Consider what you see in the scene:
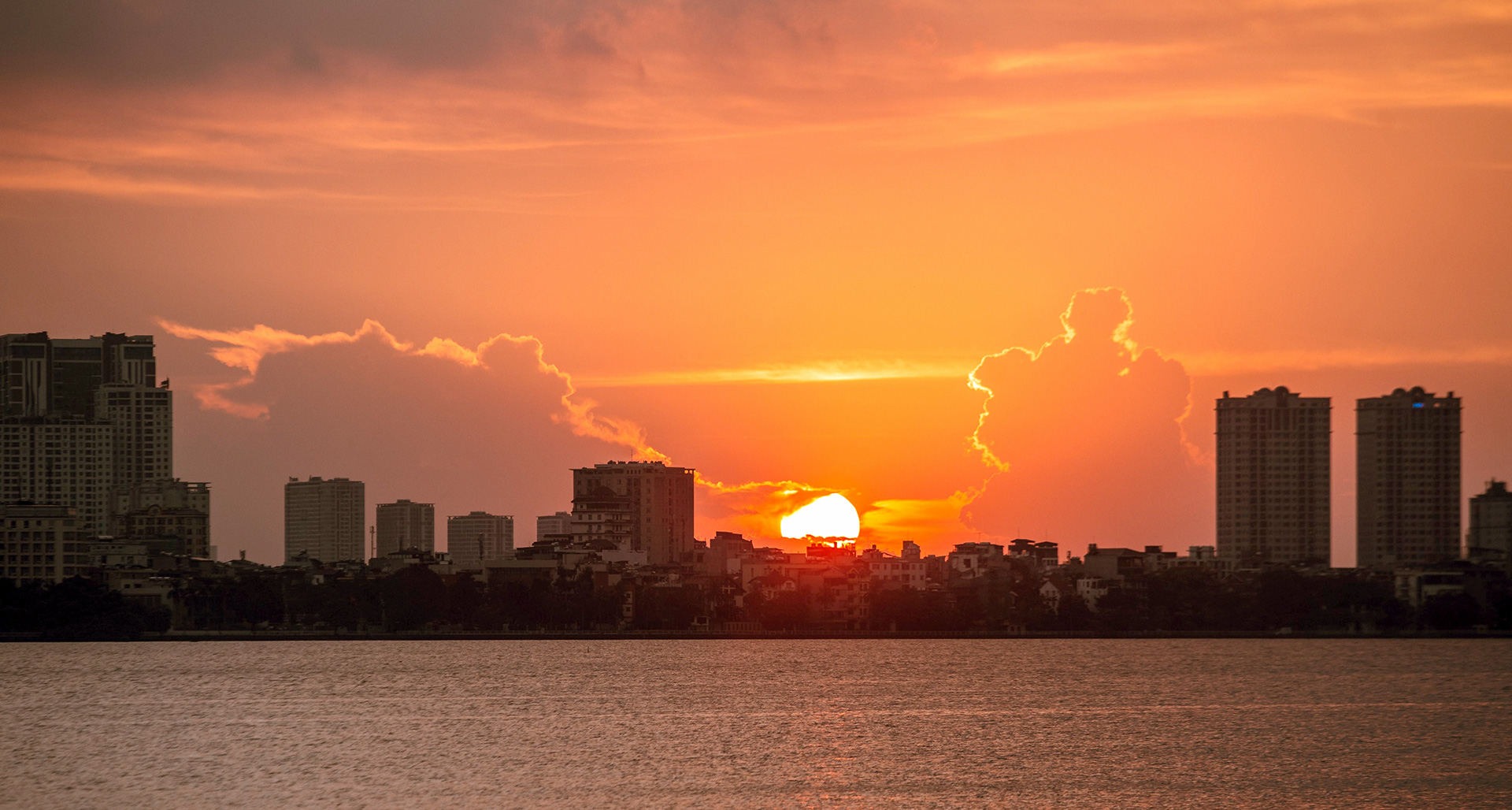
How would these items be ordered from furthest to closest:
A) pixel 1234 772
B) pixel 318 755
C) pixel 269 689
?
pixel 269 689, pixel 318 755, pixel 1234 772

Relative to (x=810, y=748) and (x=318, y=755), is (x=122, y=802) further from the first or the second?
(x=810, y=748)

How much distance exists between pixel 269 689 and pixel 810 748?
53.7 m

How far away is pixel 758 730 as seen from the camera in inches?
3671

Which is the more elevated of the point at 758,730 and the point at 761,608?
the point at 758,730

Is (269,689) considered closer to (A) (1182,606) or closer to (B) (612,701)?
(B) (612,701)

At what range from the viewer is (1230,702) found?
370ft

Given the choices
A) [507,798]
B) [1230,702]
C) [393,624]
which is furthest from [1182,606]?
[507,798]

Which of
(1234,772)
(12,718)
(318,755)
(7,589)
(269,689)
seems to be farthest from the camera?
(7,589)

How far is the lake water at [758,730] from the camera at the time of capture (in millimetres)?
71250

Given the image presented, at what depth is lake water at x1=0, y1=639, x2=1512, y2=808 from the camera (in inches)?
2805

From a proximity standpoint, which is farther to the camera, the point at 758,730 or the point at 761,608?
the point at 761,608

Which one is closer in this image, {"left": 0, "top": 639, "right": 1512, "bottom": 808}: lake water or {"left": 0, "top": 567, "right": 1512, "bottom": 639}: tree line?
{"left": 0, "top": 639, "right": 1512, "bottom": 808}: lake water

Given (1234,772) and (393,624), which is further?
(393,624)

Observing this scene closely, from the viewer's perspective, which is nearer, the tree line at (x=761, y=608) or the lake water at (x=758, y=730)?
the lake water at (x=758, y=730)
